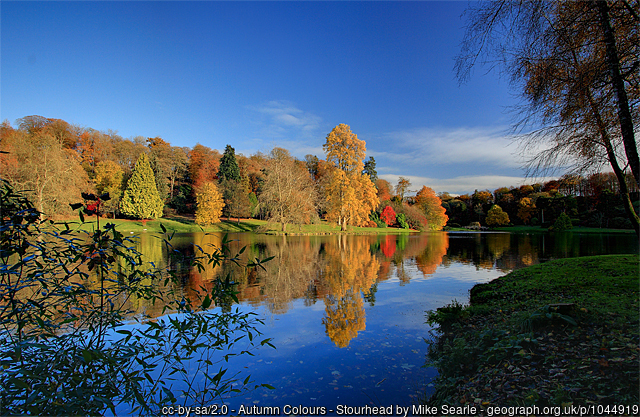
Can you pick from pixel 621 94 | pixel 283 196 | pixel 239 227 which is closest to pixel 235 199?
pixel 239 227

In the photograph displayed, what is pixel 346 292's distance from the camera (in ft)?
28.2

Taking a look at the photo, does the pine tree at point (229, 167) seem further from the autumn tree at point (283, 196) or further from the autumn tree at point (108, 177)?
the autumn tree at point (283, 196)

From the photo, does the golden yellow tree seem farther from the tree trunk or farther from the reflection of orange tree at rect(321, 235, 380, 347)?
the tree trunk

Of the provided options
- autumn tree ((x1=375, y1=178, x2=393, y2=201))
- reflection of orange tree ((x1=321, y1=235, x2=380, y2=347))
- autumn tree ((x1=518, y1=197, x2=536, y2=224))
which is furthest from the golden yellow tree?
autumn tree ((x1=518, y1=197, x2=536, y2=224))

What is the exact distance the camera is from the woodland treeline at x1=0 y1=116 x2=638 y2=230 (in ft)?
78.6

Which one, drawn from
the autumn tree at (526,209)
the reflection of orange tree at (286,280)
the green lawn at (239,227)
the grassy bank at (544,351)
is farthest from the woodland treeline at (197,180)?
the grassy bank at (544,351)

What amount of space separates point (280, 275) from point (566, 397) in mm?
8978

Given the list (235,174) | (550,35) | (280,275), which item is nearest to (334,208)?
(235,174)

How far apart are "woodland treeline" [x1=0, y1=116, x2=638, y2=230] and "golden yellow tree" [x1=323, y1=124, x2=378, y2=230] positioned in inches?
4.4

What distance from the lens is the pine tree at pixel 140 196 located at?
1487 inches

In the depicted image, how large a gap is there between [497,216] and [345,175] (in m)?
41.4

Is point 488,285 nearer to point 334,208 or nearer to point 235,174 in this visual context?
point 334,208

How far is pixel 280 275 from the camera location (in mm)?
10898

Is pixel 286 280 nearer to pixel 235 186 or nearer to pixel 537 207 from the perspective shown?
pixel 235 186
